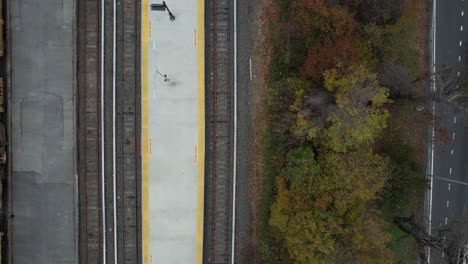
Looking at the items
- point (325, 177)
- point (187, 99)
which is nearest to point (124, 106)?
point (187, 99)

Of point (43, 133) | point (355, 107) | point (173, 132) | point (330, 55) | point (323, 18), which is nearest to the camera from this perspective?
point (355, 107)

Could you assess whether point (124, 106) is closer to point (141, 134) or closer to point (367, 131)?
point (141, 134)

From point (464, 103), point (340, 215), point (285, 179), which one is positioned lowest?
point (340, 215)

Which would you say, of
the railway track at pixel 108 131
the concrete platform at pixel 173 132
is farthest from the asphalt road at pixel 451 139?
the railway track at pixel 108 131

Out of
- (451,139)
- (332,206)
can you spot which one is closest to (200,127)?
(332,206)

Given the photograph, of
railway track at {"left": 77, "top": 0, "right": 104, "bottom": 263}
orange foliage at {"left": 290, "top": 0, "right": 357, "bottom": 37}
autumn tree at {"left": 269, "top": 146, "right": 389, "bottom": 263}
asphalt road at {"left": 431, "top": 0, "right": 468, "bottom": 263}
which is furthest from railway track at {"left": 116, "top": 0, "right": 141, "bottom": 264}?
asphalt road at {"left": 431, "top": 0, "right": 468, "bottom": 263}

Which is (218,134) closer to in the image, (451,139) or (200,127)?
(200,127)
